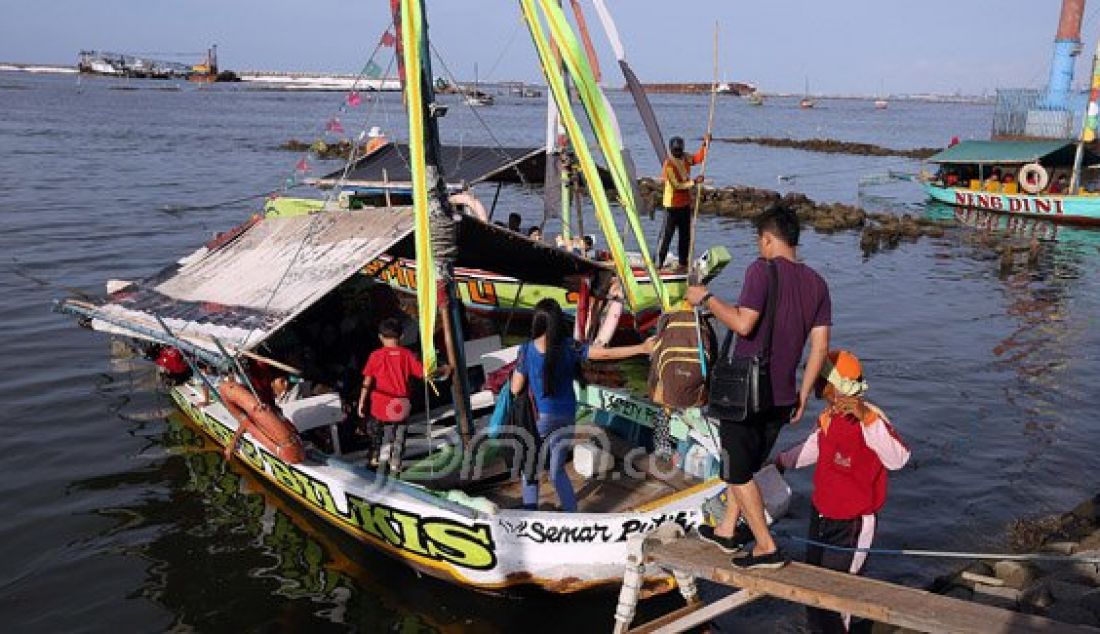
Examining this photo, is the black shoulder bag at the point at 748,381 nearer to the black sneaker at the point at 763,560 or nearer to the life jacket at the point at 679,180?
the black sneaker at the point at 763,560

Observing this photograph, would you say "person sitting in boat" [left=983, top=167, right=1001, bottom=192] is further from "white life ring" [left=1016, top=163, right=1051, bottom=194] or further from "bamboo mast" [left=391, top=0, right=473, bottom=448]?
"bamboo mast" [left=391, top=0, right=473, bottom=448]

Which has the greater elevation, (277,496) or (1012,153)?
(1012,153)

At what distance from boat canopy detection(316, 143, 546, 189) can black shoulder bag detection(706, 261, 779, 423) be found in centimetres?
1162

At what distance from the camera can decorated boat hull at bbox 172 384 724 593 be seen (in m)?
7.06

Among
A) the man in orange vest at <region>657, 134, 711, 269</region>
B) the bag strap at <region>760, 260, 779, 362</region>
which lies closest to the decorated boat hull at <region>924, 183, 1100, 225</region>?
the man in orange vest at <region>657, 134, 711, 269</region>

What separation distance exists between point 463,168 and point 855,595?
46.6 feet

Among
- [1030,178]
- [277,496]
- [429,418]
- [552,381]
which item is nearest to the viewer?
[552,381]

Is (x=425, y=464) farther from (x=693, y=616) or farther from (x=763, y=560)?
(x=763, y=560)

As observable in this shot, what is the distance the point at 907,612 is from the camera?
16.4 ft

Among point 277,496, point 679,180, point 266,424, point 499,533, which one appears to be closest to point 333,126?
point 277,496

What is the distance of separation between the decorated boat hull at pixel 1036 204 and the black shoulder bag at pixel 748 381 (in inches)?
1281

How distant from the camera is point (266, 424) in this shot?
328 inches

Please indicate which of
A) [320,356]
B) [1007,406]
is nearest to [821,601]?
[320,356]

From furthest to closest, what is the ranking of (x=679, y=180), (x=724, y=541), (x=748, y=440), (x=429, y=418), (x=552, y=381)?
1. (x=679, y=180)
2. (x=429, y=418)
3. (x=552, y=381)
4. (x=724, y=541)
5. (x=748, y=440)
